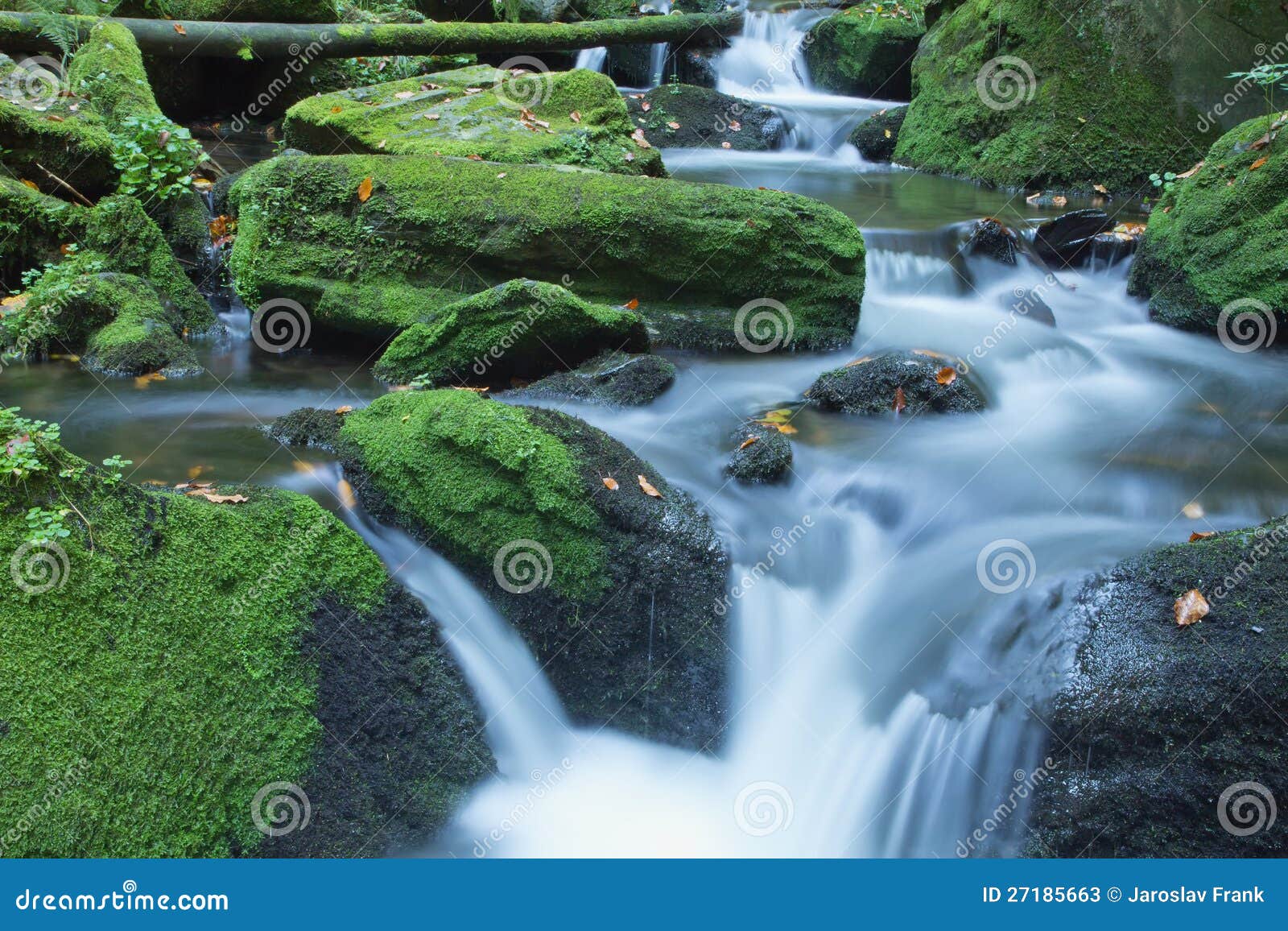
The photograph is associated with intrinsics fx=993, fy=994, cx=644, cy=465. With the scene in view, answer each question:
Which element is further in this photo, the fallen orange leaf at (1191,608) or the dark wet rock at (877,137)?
the dark wet rock at (877,137)

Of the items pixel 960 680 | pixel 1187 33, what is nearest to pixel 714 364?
pixel 960 680

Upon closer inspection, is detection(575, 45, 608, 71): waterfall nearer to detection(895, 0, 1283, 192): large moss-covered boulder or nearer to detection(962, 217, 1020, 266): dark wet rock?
detection(895, 0, 1283, 192): large moss-covered boulder

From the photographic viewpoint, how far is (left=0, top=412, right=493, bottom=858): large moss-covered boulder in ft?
10.4

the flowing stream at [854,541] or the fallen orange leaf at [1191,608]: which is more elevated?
the fallen orange leaf at [1191,608]

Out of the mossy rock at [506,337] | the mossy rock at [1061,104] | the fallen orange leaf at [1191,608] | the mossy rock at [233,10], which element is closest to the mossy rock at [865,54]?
the mossy rock at [1061,104]

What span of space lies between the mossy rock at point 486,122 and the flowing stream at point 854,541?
212 centimetres

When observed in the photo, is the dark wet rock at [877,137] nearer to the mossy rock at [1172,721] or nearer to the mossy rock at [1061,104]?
the mossy rock at [1061,104]

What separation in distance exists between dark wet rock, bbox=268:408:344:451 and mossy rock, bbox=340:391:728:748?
2.69 ft

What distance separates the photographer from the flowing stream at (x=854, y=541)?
416 centimetres

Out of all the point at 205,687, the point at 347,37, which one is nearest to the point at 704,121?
the point at 347,37

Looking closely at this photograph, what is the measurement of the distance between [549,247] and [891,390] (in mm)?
2533

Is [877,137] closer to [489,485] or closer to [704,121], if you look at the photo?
[704,121]

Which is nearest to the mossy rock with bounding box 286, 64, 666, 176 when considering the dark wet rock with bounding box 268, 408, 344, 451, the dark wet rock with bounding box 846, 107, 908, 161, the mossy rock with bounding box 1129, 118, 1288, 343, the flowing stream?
the flowing stream

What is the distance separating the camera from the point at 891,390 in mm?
6074
